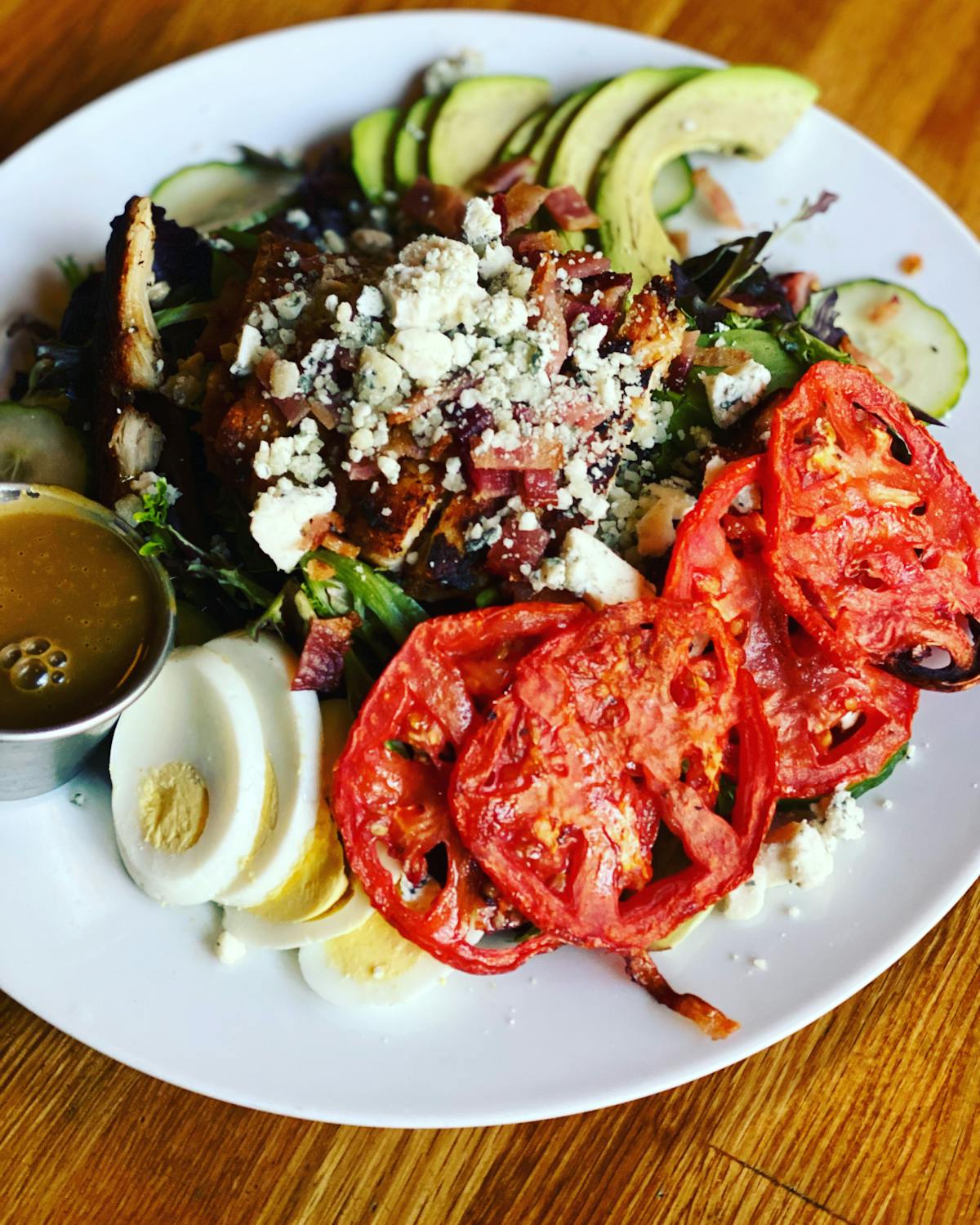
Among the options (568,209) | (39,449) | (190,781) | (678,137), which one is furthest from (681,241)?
(190,781)

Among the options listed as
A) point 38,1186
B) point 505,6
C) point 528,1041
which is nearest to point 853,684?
point 528,1041

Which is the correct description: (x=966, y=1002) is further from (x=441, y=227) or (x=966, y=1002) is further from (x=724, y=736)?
(x=441, y=227)

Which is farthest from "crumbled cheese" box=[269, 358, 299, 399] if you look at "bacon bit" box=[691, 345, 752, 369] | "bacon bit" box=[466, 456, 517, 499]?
"bacon bit" box=[691, 345, 752, 369]

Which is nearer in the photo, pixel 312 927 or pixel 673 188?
pixel 312 927

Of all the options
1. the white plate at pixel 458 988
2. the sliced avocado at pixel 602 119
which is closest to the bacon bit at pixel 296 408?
the white plate at pixel 458 988

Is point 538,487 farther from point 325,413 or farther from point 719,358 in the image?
point 719,358

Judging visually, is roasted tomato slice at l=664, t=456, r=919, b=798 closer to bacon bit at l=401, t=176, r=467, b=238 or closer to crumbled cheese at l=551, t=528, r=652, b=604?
crumbled cheese at l=551, t=528, r=652, b=604
